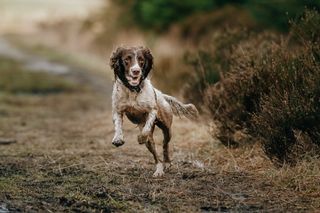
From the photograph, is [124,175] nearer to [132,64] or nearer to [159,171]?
[159,171]

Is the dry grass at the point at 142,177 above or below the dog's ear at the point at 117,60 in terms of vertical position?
below

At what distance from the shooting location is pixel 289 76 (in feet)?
29.7

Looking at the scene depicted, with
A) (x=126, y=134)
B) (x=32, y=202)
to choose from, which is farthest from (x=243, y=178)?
(x=126, y=134)

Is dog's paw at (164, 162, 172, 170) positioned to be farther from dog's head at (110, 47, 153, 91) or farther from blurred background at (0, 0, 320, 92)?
blurred background at (0, 0, 320, 92)

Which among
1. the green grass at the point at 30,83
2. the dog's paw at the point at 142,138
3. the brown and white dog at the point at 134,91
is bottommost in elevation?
the green grass at the point at 30,83

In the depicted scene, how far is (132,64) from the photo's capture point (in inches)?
316

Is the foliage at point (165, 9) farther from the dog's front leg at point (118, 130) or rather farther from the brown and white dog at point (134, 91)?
the dog's front leg at point (118, 130)

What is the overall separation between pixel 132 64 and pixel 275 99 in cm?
154

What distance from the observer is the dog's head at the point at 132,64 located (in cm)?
797

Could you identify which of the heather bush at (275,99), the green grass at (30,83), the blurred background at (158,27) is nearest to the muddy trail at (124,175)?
the heather bush at (275,99)

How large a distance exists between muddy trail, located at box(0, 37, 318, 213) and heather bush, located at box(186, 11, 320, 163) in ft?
1.06

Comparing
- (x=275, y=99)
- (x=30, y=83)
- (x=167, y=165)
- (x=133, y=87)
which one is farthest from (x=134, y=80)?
(x=30, y=83)

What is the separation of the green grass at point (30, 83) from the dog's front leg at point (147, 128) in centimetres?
1127

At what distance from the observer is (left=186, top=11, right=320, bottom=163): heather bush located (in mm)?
8492
